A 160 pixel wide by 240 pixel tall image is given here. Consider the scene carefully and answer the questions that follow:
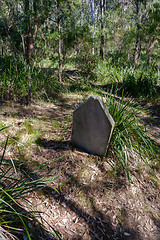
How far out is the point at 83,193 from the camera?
217 cm

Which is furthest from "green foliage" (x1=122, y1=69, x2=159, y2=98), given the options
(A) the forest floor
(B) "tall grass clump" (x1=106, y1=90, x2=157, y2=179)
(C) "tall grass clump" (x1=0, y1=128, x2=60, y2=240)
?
(C) "tall grass clump" (x1=0, y1=128, x2=60, y2=240)

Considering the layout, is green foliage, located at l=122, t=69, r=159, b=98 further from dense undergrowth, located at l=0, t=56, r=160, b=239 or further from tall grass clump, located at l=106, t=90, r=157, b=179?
A: tall grass clump, located at l=106, t=90, r=157, b=179

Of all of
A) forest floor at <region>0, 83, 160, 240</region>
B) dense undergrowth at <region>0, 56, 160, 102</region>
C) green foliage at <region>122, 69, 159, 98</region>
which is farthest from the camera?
green foliage at <region>122, 69, 159, 98</region>

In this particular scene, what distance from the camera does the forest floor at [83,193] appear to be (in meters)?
1.89

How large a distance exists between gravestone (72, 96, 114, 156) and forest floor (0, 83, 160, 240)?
16 cm

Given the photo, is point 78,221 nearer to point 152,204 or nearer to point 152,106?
point 152,204

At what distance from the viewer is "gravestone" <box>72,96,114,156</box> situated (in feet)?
7.36

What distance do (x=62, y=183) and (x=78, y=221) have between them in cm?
49

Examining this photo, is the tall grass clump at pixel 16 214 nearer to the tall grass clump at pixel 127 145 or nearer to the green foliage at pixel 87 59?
the tall grass clump at pixel 127 145

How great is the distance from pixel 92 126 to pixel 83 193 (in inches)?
34.5

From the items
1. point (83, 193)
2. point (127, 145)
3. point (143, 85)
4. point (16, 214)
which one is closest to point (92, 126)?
point (127, 145)

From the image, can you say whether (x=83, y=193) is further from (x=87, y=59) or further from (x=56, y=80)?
(x=87, y=59)

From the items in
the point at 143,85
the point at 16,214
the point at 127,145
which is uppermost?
the point at 143,85

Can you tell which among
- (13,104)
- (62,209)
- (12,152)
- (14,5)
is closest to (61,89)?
(13,104)
